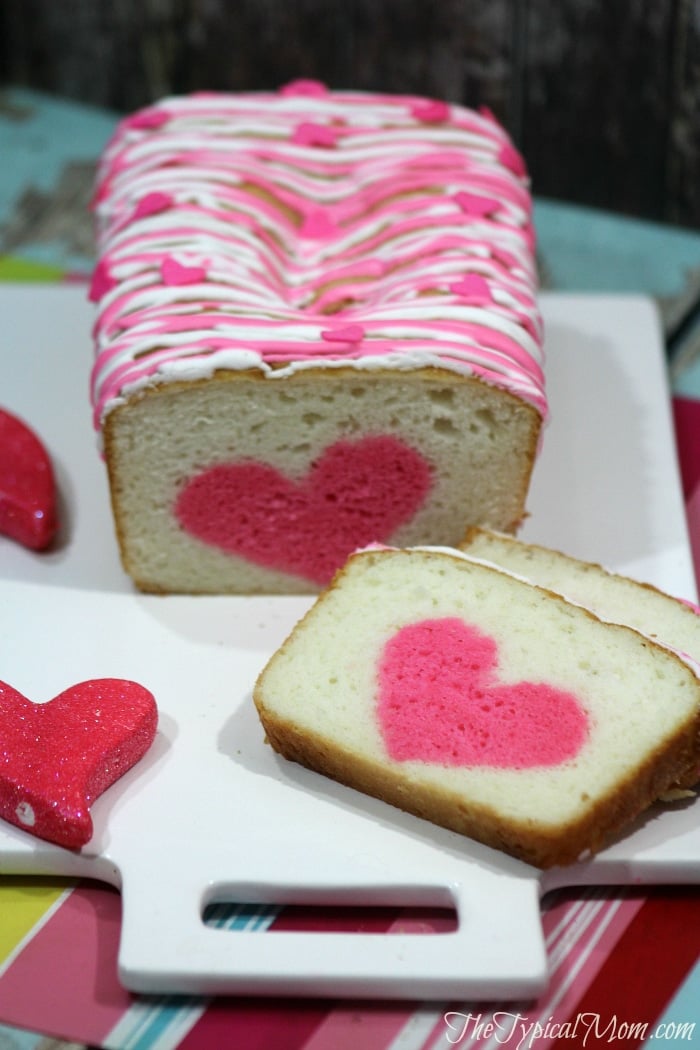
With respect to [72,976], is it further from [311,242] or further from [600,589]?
[311,242]

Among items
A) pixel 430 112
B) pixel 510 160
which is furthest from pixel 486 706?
pixel 430 112

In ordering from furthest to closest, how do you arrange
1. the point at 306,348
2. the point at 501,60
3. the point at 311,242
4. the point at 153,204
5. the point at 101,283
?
the point at 501,60 → the point at 311,242 → the point at 153,204 → the point at 101,283 → the point at 306,348

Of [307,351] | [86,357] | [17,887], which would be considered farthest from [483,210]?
[17,887]

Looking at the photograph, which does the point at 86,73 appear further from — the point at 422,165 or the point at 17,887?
the point at 17,887

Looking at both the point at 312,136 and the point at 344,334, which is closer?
the point at 344,334

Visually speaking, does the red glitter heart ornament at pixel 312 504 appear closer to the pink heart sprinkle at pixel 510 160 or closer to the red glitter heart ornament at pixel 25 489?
the red glitter heart ornament at pixel 25 489

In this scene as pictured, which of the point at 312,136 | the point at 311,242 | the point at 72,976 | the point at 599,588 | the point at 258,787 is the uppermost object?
the point at 312,136

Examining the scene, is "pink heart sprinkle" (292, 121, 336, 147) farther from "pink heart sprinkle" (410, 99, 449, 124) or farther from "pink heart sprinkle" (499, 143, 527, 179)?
"pink heart sprinkle" (499, 143, 527, 179)

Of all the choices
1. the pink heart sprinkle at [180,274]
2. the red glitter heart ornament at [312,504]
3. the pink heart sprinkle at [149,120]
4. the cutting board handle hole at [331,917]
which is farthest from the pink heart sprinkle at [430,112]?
the cutting board handle hole at [331,917]
